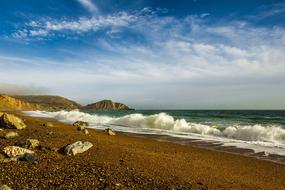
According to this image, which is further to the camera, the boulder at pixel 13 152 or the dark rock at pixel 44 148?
the dark rock at pixel 44 148

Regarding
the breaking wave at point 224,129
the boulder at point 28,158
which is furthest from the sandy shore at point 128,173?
the breaking wave at point 224,129

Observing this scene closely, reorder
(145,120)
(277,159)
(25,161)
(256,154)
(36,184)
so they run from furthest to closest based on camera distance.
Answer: (145,120)
(256,154)
(277,159)
(25,161)
(36,184)

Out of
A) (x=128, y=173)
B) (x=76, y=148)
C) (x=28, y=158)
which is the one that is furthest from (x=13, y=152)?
(x=128, y=173)

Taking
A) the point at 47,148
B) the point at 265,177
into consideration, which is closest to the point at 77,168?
the point at 47,148

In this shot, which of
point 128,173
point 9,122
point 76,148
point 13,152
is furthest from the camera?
point 9,122

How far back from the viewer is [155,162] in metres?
9.73

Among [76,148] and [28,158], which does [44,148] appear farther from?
[28,158]

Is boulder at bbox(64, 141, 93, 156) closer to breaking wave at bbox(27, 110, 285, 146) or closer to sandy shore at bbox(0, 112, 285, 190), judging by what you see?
sandy shore at bbox(0, 112, 285, 190)

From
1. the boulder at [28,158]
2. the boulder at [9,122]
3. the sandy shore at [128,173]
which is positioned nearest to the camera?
the sandy shore at [128,173]

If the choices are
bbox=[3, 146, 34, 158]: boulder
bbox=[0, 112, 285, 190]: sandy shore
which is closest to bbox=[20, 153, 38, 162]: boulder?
bbox=[0, 112, 285, 190]: sandy shore

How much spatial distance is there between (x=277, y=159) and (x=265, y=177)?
3834 mm

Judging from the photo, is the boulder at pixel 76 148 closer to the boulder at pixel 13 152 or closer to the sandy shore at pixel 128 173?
the sandy shore at pixel 128 173

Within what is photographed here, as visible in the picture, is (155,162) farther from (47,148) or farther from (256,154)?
(256,154)

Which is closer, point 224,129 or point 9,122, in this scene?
point 9,122
